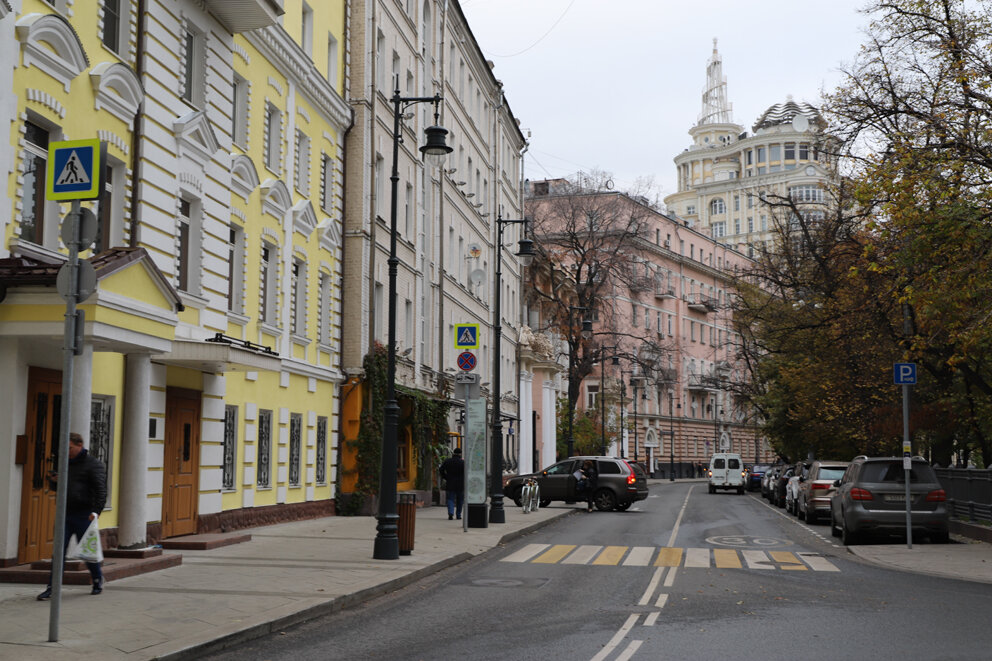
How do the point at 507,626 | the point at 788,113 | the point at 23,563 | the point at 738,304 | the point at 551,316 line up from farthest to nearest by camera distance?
the point at 788,113 < the point at 551,316 < the point at 738,304 < the point at 23,563 < the point at 507,626

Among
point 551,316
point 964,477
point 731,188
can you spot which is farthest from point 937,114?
point 731,188

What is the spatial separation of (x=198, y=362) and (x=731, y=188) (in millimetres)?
128058

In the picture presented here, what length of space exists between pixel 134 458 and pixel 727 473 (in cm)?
4733

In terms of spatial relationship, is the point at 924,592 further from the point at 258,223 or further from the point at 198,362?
the point at 258,223

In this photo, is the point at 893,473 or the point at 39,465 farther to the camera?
the point at 893,473

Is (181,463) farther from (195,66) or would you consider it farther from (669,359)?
(669,359)

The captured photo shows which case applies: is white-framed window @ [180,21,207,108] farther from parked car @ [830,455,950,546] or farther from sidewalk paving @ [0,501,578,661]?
parked car @ [830,455,950,546]

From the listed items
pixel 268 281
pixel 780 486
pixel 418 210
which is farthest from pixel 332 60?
pixel 780 486

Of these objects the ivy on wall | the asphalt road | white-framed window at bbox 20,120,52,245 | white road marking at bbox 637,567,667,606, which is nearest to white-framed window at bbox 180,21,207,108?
white-framed window at bbox 20,120,52,245

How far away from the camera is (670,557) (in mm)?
18594

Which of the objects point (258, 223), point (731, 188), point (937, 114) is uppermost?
point (731, 188)

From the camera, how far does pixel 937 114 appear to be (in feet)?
64.4

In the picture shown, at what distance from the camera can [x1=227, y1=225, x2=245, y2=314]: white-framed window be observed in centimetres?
2109

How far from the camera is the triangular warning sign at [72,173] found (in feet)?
29.4
